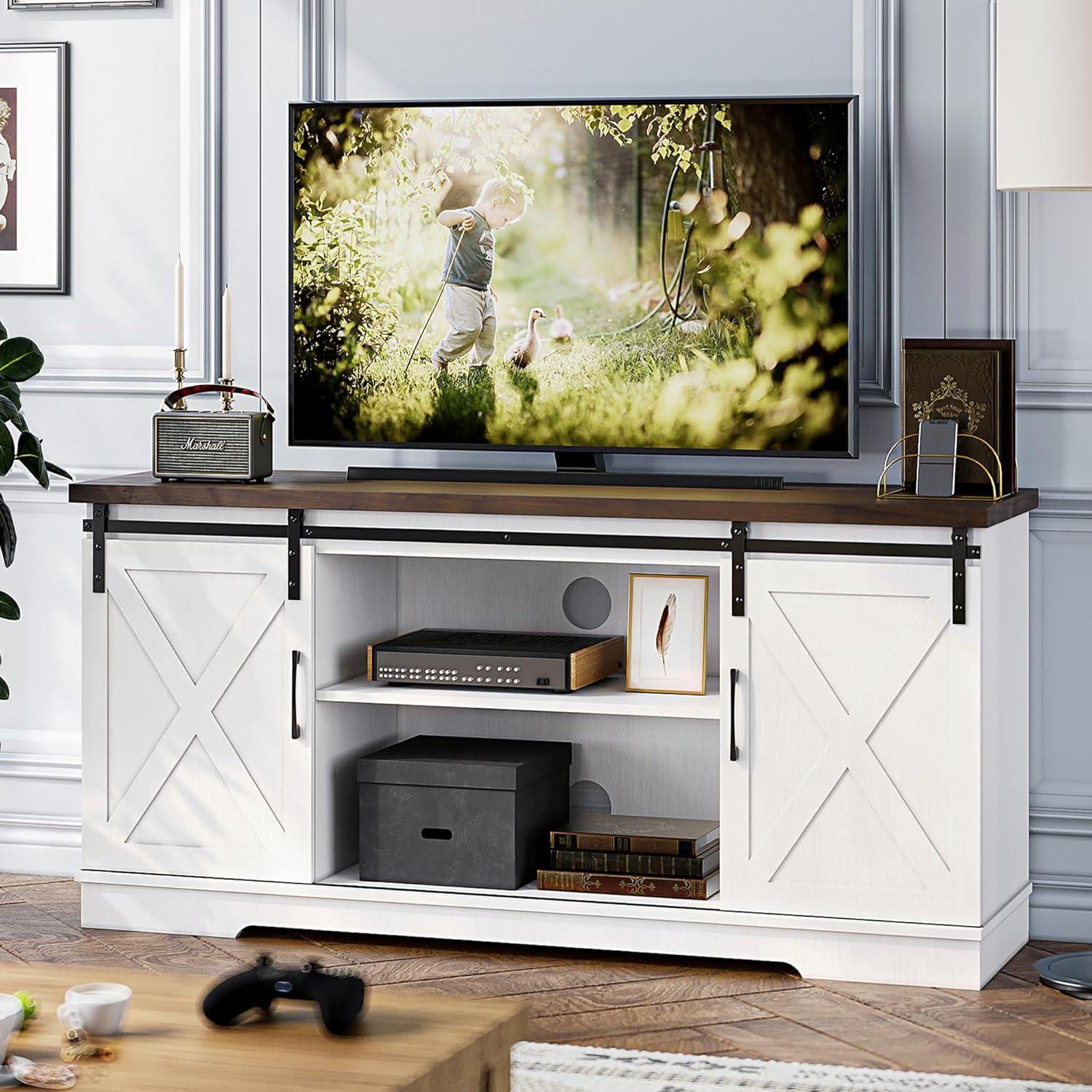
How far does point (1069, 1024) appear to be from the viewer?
10.1 feet

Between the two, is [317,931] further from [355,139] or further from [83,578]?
[355,139]

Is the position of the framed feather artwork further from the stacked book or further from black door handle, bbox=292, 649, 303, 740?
black door handle, bbox=292, 649, 303, 740

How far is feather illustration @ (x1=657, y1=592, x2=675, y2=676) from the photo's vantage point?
3.50 metres

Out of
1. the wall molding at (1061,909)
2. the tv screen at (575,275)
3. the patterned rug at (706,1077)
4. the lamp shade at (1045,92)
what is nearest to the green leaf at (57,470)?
the tv screen at (575,275)

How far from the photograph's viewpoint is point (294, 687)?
348cm

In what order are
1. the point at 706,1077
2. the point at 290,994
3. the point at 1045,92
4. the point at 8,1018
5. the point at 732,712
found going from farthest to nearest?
the point at 732,712
the point at 1045,92
the point at 706,1077
the point at 290,994
the point at 8,1018

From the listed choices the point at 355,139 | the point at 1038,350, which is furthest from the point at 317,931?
the point at 1038,350

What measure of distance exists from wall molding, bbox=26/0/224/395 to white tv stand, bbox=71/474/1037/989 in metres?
0.43

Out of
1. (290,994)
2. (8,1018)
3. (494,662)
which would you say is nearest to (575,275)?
(494,662)

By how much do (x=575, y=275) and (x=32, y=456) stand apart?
1.19m

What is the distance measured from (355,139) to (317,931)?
65.1 inches

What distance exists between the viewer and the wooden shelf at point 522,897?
3.35 meters

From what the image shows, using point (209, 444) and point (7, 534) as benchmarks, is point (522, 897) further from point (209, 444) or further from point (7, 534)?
point (7, 534)

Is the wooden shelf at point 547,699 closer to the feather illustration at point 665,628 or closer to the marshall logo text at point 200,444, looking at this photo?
the feather illustration at point 665,628
